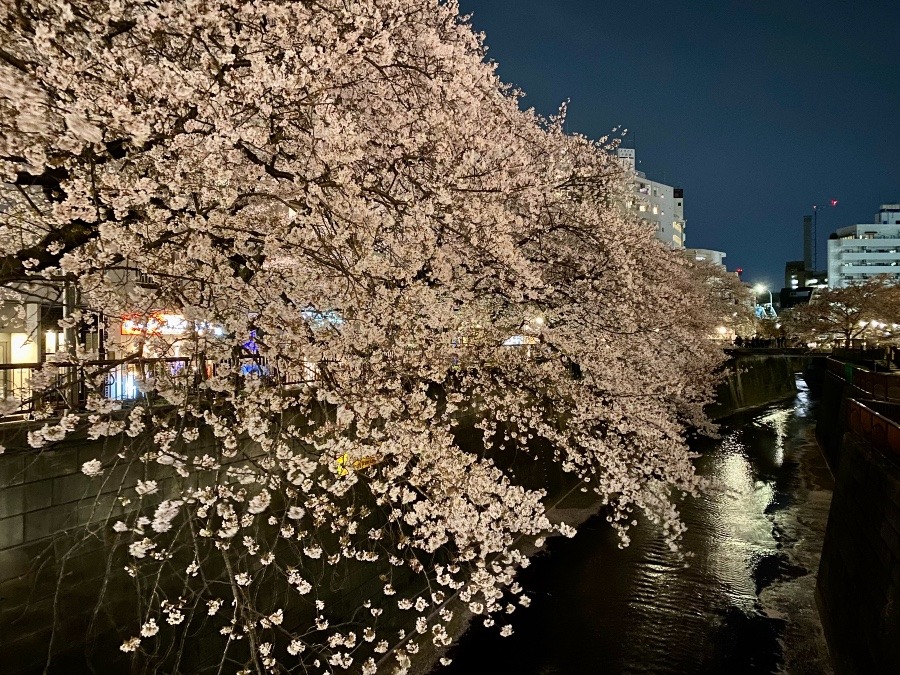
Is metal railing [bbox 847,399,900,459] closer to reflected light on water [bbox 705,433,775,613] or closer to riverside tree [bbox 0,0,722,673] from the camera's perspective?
reflected light on water [bbox 705,433,775,613]

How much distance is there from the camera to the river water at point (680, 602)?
37.3ft

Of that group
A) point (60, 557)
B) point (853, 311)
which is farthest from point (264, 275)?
point (853, 311)

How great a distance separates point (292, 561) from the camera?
8.88m

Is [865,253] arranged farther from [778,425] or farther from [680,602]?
[680,602]

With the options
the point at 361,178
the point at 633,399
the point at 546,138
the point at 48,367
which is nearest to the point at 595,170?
the point at 546,138

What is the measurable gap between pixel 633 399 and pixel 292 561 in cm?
874

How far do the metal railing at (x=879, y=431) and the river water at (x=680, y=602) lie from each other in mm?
4110

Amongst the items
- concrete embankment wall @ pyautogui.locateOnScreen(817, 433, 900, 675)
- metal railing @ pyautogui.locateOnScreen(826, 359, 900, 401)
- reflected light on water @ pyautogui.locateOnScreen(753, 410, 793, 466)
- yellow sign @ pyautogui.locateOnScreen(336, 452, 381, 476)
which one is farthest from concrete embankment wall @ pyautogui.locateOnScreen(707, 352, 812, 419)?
yellow sign @ pyautogui.locateOnScreen(336, 452, 381, 476)

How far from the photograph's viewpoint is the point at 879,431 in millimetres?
11320

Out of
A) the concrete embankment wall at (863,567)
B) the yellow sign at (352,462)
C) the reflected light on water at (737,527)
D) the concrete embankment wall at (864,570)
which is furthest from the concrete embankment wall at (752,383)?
the yellow sign at (352,462)

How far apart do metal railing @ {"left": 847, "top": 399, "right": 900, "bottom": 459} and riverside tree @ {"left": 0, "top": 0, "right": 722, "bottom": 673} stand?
4.70m

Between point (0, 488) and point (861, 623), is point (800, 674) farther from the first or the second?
point (0, 488)

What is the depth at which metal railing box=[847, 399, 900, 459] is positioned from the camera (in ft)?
33.9

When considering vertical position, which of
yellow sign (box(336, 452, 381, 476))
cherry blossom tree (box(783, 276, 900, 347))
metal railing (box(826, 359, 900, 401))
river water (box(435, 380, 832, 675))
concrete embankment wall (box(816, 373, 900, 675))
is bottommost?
river water (box(435, 380, 832, 675))
